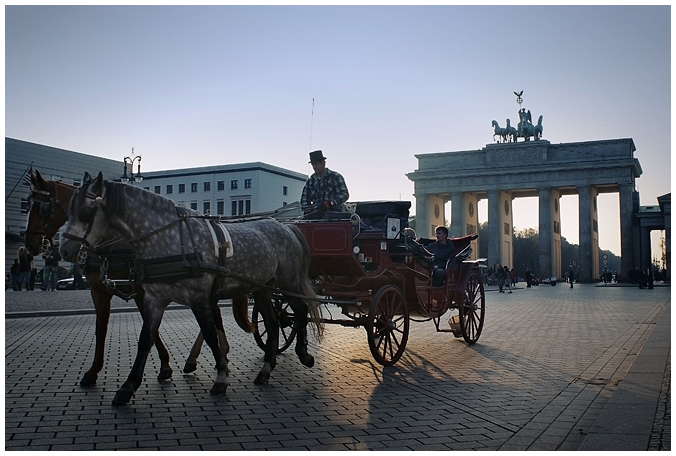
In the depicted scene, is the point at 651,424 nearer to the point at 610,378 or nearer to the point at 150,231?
the point at 610,378

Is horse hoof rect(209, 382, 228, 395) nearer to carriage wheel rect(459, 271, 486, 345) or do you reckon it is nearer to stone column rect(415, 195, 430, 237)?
carriage wheel rect(459, 271, 486, 345)

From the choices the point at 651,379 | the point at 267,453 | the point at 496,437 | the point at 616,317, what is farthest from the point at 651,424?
→ the point at 616,317

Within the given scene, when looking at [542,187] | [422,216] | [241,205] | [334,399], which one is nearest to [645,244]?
[542,187]

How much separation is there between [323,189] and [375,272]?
1325 millimetres

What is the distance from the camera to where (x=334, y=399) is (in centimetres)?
709

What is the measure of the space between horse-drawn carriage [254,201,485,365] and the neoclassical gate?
216 feet

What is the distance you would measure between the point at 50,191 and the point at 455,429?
4905 mm

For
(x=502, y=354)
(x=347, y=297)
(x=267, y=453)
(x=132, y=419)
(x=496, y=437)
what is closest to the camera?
(x=267, y=453)

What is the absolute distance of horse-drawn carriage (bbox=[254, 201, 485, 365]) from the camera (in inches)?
365

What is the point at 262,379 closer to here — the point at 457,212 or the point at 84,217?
the point at 84,217

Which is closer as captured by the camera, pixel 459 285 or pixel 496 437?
pixel 496 437

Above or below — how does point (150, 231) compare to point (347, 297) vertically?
above

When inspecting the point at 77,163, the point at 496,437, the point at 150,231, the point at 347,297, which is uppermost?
the point at 77,163

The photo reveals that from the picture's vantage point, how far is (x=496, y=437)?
554 centimetres
